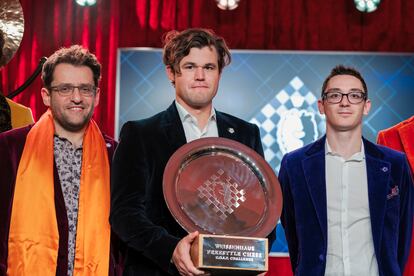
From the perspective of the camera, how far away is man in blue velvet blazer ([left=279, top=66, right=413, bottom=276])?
3.23 metres

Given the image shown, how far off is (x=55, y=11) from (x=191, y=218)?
164 inches

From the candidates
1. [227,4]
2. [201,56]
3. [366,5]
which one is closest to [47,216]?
[201,56]

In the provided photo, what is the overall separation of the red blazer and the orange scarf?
4.93 feet

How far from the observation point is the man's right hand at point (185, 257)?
2475 mm

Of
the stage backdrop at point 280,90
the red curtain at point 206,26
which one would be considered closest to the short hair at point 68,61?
the stage backdrop at point 280,90

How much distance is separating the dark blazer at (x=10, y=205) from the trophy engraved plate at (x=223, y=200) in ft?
2.16

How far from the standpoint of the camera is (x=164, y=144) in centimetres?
289

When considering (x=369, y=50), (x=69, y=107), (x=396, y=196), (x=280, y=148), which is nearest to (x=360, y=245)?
(x=396, y=196)

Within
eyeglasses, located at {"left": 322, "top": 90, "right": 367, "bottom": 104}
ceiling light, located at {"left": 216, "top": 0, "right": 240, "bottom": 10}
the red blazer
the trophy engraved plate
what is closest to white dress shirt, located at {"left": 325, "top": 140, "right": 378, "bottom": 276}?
eyeglasses, located at {"left": 322, "top": 90, "right": 367, "bottom": 104}

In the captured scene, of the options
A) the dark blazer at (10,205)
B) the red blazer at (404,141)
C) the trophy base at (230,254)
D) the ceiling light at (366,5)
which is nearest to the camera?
the trophy base at (230,254)

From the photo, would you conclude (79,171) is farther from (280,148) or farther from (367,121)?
(367,121)

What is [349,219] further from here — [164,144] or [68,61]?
[68,61]

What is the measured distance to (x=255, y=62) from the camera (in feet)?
19.4

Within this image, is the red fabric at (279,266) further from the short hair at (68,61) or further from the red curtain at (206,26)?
the short hair at (68,61)
